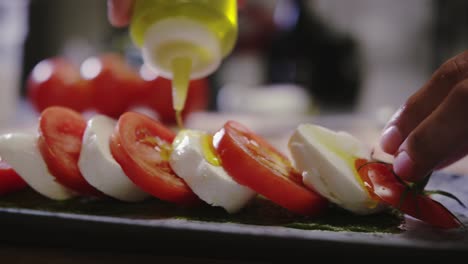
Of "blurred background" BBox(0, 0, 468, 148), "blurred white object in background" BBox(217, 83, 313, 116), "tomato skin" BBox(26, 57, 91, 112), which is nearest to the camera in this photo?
"tomato skin" BBox(26, 57, 91, 112)

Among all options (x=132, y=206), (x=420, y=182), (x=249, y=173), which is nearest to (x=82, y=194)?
(x=132, y=206)

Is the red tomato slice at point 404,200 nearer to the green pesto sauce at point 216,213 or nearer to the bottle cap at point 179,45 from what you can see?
the green pesto sauce at point 216,213

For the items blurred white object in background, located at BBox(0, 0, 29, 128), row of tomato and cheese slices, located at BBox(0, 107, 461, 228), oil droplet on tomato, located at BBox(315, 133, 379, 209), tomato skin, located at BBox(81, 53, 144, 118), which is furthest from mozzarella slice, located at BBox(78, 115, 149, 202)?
blurred white object in background, located at BBox(0, 0, 29, 128)

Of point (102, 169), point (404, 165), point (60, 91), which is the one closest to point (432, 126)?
point (404, 165)

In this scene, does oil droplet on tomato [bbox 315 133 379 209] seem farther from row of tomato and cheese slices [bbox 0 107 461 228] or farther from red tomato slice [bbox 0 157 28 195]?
red tomato slice [bbox 0 157 28 195]

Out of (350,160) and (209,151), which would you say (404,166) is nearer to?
(350,160)

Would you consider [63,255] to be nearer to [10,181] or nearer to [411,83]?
[10,181]
